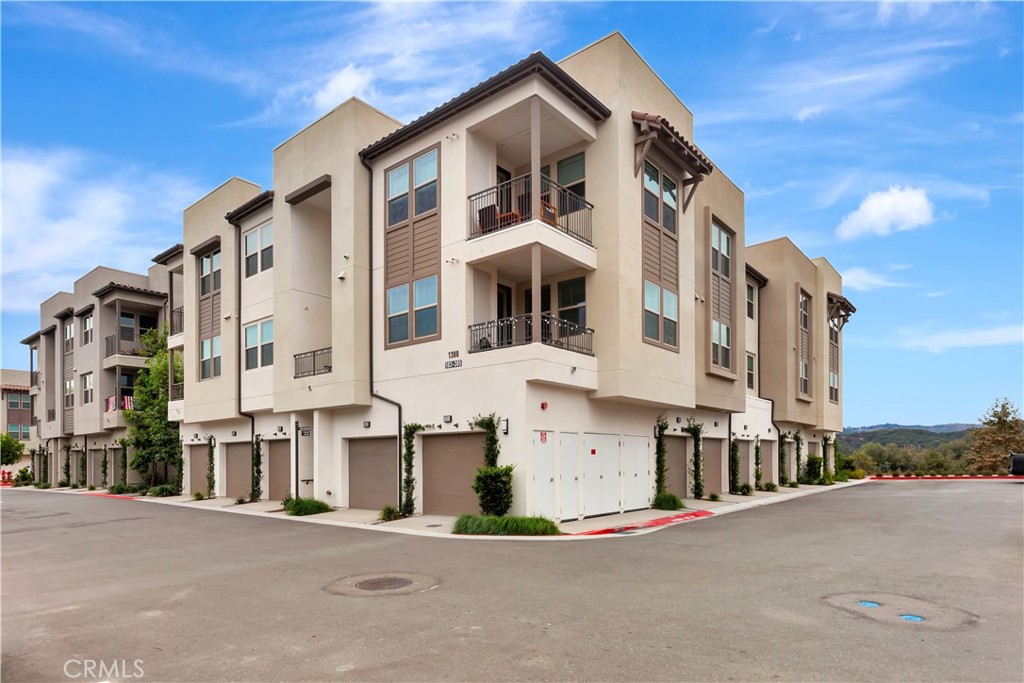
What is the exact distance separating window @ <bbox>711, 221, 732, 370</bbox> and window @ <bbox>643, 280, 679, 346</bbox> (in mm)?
3586

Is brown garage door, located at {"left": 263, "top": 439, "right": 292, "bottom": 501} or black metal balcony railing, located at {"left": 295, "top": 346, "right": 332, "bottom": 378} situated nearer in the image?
black metal balcony railing, located at {"left": 295, "top": 346, "right": 332, "bottom": 378}

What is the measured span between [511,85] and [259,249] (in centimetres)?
1291

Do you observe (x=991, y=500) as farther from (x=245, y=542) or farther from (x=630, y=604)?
(x=245, y=542)

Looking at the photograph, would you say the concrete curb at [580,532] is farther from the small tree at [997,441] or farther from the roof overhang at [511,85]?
the small tree at [997,441]

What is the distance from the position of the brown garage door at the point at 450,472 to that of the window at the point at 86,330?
101ft

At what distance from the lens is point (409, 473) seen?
18359 mm

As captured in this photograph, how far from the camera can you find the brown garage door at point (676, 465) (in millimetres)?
22156

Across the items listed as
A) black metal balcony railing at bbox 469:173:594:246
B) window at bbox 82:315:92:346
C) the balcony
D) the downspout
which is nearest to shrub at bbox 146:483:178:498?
the balcony

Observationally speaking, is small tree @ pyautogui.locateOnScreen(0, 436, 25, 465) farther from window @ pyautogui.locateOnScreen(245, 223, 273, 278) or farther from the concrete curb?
window @ pyautogui.locateOnScreen(245, 223, 273, 278)

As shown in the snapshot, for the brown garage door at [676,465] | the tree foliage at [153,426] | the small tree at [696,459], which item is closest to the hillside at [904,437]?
the small tree at [696,459]

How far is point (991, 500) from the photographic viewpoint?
73.8 ft

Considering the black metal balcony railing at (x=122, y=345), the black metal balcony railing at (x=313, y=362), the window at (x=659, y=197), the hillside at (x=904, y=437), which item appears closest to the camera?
the window at (x=659, y=197)

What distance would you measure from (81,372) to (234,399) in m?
20.7

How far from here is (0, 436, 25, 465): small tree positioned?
58.1 m
